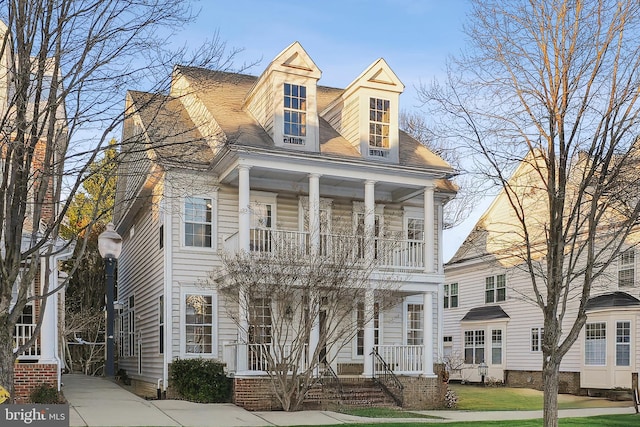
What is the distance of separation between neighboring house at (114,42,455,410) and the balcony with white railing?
3.4 inches

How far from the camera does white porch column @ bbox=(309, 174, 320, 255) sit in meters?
17.3

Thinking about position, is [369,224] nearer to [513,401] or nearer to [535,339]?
[513,401]

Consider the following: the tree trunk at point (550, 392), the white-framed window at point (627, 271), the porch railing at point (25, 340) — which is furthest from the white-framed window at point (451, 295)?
the tree trunk at point (550, 392)

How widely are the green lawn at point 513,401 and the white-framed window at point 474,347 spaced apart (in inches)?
206

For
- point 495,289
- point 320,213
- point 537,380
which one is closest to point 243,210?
point 320,213

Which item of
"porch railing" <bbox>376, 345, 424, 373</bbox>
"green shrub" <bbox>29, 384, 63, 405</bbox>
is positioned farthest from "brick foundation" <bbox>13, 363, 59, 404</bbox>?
"porch railing" <bbox>376, 345, 424, 373</bbox>

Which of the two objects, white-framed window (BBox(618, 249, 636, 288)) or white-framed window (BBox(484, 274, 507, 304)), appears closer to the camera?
white-framed window (BBox(618, 249, 636, 288))

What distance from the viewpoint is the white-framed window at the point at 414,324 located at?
22.0 meters

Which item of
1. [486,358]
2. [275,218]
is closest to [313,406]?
[275,218]

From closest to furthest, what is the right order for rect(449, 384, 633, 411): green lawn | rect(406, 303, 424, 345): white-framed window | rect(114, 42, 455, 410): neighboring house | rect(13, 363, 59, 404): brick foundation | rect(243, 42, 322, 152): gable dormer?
rect(13, 363, 59, 404): brick foundation → rect(114, 42, 455, 410): neighboring house → rect(243, 42, 322, 152): gable dormer → rect(449, 384, 633, 411): green lawn → rect(406, 303, 424, 345): white-framed window

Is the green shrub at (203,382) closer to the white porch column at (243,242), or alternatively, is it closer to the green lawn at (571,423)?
the white porch column at (243,242)

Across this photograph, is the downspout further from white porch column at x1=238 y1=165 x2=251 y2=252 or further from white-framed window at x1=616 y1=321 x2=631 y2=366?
white-framed window at x1=616 y1=321 x2=631 y2=366

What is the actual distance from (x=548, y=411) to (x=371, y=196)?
1017 centimetres

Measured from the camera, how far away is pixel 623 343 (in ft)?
79.7
